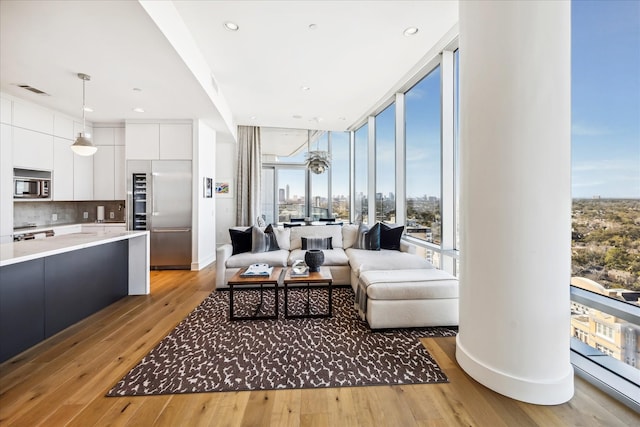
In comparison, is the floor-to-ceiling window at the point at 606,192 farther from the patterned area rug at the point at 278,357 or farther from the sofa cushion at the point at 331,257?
the sofa cushion at the point at 331,257

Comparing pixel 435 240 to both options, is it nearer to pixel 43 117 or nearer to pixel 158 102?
pixel 158 102

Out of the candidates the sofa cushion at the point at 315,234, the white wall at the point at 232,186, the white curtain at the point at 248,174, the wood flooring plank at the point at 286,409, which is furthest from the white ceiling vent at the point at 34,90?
the wood flooring plank at the point at 286,409

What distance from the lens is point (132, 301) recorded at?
3529 mm

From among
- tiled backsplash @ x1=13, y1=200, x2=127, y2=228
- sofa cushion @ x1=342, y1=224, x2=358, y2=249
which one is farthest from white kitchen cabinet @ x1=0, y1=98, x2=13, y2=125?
sofa cushion @ x1=342, y1=224, x2=358, y2=249

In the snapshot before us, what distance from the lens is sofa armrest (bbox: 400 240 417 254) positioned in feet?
13.6

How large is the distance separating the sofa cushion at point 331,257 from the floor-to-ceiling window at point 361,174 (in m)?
2.35

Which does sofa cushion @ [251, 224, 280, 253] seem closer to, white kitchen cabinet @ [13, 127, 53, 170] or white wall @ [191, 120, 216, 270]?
white wall @ [191, 120, 216, 270]

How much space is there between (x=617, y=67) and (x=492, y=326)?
1.92 m

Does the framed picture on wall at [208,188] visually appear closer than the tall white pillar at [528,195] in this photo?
No

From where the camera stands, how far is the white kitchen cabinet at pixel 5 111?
392 centimetres

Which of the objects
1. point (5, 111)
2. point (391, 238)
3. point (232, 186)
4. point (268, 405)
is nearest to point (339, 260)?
point (391, 238)

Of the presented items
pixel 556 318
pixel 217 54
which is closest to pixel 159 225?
pixel 217 54

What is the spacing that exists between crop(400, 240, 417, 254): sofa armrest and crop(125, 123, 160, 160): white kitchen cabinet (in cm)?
458

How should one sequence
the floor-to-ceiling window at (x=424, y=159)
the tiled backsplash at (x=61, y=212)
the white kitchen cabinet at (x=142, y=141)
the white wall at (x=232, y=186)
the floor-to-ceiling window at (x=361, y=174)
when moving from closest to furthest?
the floor-to-ceiling window at (x=424, y=159)
the tiled backsplash at (x=61, y=212)
the white kitchen cabinet at (x=142, y=141)
the floor-to-ceiling window at (x=361, y=174)
the white wall at (x=232, y=186)
